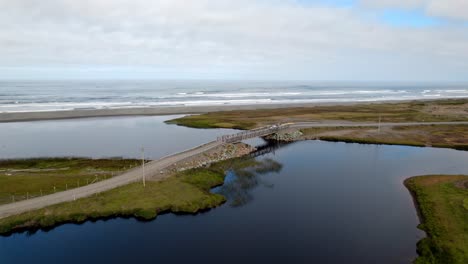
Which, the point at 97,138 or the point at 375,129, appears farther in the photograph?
the point at 375,129

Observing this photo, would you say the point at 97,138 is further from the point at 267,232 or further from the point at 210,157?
the point at 267,232

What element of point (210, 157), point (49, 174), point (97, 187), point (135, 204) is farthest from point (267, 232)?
point (49, 174)

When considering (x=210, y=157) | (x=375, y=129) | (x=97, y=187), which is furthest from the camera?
(x=375, y=129)

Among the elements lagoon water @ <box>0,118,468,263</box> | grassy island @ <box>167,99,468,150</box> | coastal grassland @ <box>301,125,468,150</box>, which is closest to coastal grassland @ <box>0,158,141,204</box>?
lagoon water @ <box>0,118,468,263</box>

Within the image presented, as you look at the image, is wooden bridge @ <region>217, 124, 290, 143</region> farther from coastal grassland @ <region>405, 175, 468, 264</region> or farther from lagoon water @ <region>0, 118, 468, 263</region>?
coastal grassland @ <region>405, 175, 468, 264</region>

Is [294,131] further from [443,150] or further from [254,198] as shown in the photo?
[254,198]

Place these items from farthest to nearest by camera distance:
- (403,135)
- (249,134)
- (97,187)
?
(403,135) < (249,134) < (97,187)
